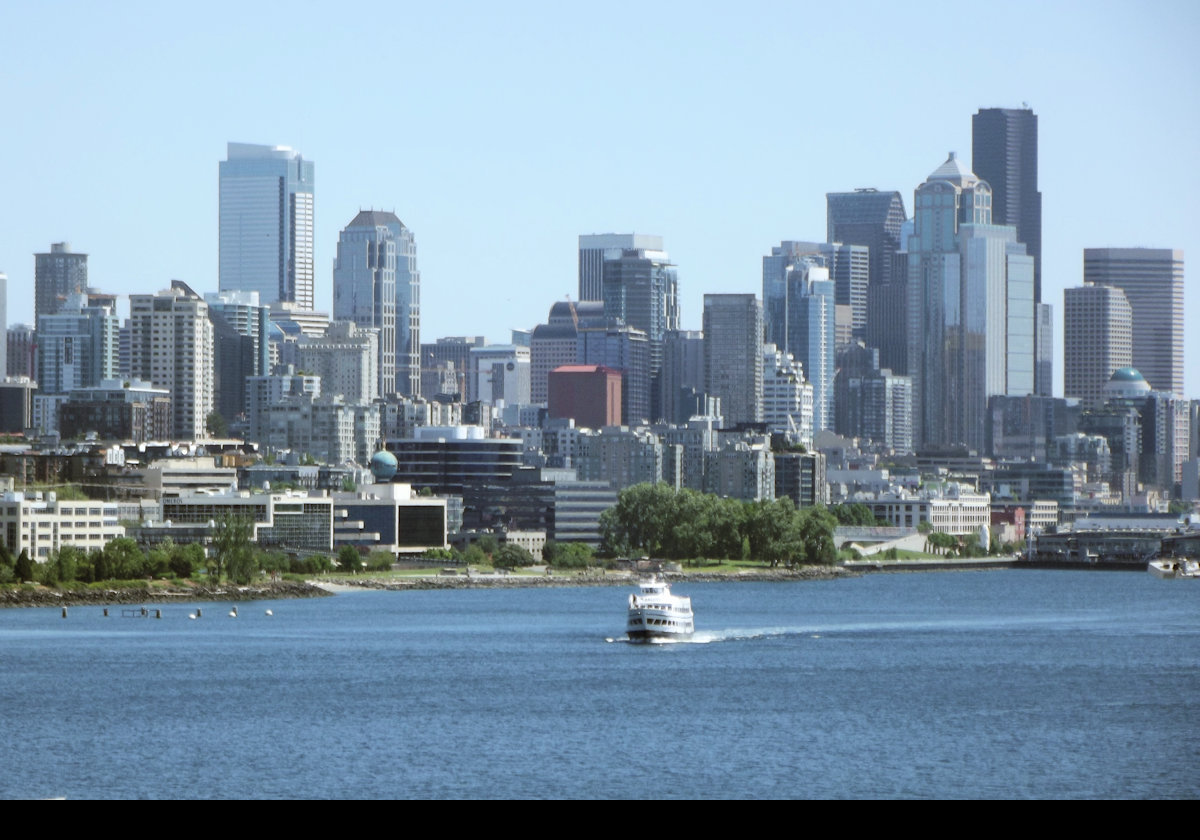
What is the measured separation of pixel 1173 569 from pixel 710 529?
37.2 meters

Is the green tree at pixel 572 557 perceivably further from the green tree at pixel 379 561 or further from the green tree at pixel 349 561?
the green tree at pixel 349 561

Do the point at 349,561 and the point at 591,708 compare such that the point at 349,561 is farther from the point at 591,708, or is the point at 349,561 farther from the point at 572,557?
the point at 591,708

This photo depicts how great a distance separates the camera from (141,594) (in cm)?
10262

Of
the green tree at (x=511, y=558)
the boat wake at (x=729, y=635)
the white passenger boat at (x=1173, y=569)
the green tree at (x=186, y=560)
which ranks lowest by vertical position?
the white passenger boat at (x=1173, y=569)

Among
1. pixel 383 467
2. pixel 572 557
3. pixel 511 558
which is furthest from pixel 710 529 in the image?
pixel 383 467

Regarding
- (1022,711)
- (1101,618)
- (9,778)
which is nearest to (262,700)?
(9,778)

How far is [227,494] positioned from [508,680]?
101m

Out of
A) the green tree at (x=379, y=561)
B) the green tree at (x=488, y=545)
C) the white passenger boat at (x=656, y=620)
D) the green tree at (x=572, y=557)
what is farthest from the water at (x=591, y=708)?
the green tree at (x=488, y=545)

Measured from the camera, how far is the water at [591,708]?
35.1m

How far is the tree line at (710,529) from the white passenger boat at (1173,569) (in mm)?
25075

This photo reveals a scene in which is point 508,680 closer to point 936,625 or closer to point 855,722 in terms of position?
point 855,722

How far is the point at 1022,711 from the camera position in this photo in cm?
4722

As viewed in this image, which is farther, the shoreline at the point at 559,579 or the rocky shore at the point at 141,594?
the shoreline at the point at 559,579

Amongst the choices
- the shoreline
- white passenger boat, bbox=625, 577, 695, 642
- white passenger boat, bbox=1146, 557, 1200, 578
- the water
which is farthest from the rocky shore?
white passenger boat, bbox=1146, 557, 1200, 578
